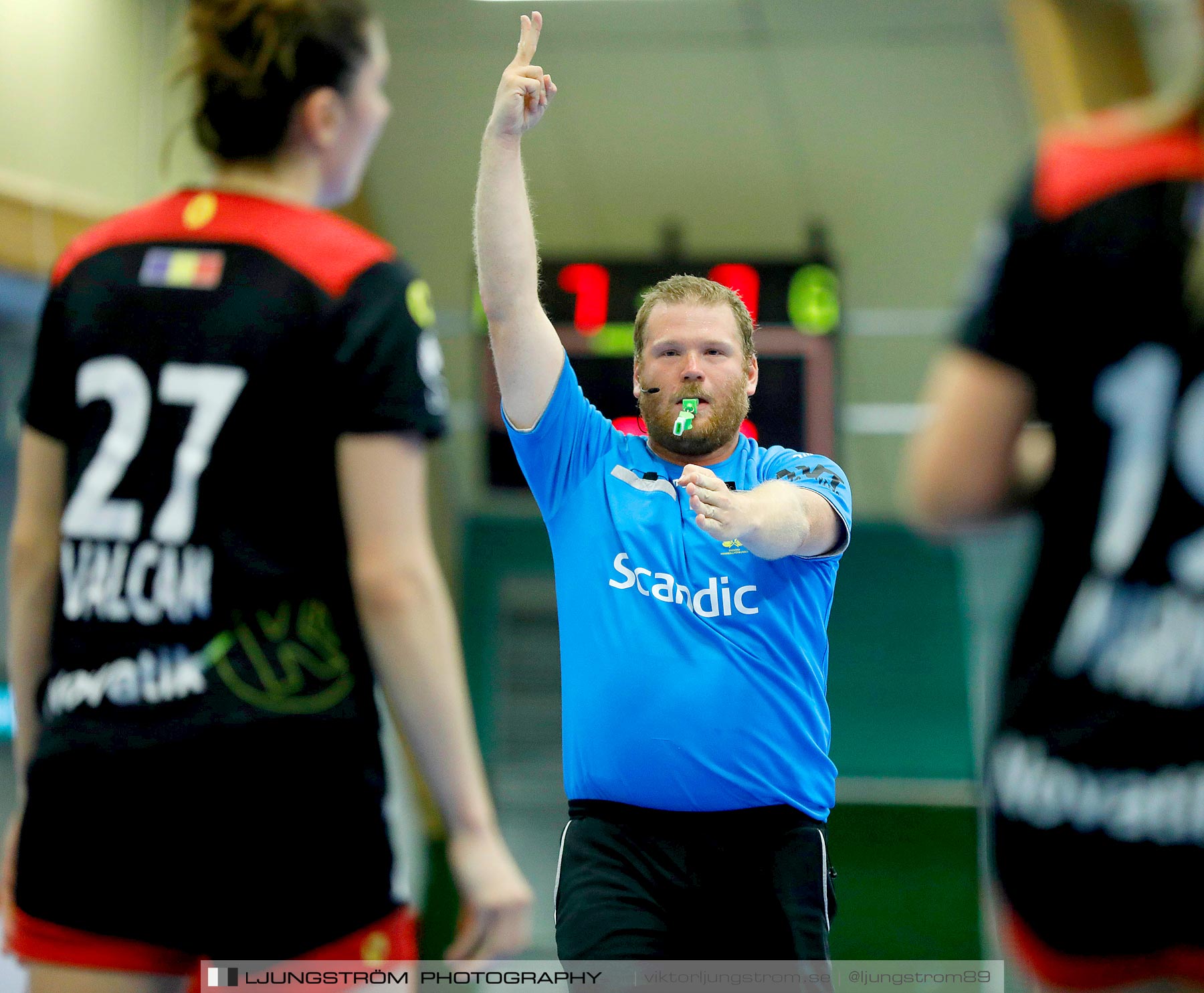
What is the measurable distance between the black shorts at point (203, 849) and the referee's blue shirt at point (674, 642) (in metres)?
0.79

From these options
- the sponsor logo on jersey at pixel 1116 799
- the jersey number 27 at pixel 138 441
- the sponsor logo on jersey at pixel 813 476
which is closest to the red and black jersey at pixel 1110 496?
the sponsor logo on jersey at pixel 1116 799

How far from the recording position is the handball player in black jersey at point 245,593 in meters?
1.20

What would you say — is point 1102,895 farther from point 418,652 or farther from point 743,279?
point 743,279

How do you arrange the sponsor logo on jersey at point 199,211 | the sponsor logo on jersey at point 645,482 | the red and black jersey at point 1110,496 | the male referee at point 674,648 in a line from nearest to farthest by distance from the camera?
1. the red and black jersey at point 1110,496
2. the sponsor logo on jersey at point 199,211
3. the male referee at point 674,648
4. the sponsor logo on jersey at point 645,482

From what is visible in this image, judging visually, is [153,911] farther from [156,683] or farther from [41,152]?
[41,152]

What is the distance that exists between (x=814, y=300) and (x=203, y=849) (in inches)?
148

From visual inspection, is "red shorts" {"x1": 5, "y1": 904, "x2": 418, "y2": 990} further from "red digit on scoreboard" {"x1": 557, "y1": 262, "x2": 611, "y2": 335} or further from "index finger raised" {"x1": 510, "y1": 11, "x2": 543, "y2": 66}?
"red digit on scoreboard" {"x1": 557, "y1": 262, "x2": 611, "y2": 335}

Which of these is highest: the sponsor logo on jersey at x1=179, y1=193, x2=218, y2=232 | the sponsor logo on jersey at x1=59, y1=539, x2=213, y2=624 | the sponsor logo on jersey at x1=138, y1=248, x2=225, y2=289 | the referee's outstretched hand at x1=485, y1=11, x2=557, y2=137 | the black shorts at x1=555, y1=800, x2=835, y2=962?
the referee's outstretched hand at x1=485, y1=11, x2=557, y2=137

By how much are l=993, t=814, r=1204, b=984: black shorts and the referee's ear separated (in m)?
0.97

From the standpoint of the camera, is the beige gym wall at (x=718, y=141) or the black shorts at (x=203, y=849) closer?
the black shorts at (x=203, y=849)

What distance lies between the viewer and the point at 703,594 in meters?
2.00

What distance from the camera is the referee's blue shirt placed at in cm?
193

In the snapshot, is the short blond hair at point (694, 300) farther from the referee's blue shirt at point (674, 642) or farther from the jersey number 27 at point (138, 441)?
the jersey number 27 at point (138, 441)

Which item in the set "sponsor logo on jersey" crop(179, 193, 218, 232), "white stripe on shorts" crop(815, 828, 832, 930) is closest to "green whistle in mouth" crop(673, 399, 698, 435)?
"white stripe on shorts" crop(815, 828, 832, 930)
